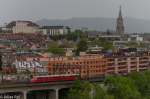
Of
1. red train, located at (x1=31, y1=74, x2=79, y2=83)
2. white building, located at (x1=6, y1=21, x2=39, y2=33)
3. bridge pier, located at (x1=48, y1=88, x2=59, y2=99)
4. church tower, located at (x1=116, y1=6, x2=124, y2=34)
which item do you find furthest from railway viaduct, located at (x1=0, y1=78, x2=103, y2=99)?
church tower, located at (x1=116, y1=6, x2=124, y2=34)

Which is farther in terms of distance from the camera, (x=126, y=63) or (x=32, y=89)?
(x=126, y=63)

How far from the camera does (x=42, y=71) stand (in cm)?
3384

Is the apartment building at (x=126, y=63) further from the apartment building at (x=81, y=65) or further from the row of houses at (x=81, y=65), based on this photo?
the apartment building at (x=81, y=65)

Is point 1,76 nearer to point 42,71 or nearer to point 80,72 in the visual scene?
point 42,71

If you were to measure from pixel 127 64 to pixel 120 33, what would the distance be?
206ft

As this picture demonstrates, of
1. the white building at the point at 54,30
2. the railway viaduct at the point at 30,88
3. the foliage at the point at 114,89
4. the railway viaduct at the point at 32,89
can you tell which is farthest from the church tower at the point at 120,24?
the railway viaduct at the point at 30,88

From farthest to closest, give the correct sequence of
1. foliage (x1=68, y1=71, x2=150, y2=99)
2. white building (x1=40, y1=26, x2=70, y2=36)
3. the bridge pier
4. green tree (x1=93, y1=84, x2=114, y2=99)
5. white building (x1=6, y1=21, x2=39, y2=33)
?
white building (x1=6, y1=21, x2=39, y2=33) < white building (x1=40, y1=26, x2=70, y2=36) < the bridge pier < foliage (x1=68, y1=71, x2=150, y2=99) < green tree (x1=93, y1=84, x2=114, y2=99)

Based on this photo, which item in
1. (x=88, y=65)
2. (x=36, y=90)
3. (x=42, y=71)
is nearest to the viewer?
(x=36, y=90)

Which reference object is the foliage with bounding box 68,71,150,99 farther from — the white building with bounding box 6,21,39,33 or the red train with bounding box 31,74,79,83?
the white building with bounding box 6,21,39,33

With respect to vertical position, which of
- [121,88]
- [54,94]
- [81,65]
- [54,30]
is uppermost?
[81,65]

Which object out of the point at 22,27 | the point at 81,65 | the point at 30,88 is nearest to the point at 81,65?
the point at 81,65

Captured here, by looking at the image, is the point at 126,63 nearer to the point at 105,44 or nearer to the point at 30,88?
the point at 30,88

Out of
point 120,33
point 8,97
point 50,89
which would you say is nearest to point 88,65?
point 50,89

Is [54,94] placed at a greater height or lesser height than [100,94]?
lesser
